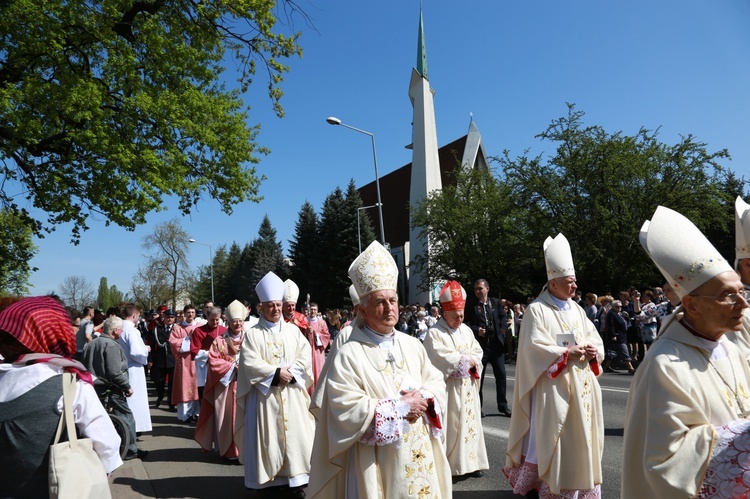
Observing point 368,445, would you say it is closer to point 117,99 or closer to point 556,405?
point 556,405

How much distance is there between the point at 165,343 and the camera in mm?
14195

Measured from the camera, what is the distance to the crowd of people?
8.73ft

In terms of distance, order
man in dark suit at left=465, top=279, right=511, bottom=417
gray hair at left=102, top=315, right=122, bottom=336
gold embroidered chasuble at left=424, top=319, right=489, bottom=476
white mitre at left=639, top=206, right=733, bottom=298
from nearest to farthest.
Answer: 1. white mitre at left=639, top=206, right=733, bottom=298
2. gold embroidered chasuble at left=424, top=319, right=489, bottom=476
3. gray hair at left=102, top=315, right=122, bottom=336
4. man in dark suit at left=465, top=279, right=511, bottom=417

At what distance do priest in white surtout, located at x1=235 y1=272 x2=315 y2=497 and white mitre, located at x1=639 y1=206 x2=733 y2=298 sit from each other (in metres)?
4.19

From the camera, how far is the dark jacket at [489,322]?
10.1 meters

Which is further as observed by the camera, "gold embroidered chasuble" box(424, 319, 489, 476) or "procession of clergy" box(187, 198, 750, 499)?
"gold embroidered chasuble" box(424, 319, 489, 476)

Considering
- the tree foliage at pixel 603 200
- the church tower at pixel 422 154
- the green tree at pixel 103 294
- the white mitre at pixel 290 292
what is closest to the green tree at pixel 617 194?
the tree foliage at pixel 603 200

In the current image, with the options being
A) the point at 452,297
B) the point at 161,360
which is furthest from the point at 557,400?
the point at 161,360

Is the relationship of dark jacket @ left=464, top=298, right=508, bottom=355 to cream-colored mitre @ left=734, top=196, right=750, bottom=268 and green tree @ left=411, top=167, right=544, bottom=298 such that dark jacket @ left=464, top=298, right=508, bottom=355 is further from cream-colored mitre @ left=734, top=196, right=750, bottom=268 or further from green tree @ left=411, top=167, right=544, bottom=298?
green tree @ left=411, top=167, right=544, bottom=298

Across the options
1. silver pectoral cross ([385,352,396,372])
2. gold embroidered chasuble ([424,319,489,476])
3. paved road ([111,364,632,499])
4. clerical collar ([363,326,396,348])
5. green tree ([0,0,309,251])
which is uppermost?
green tree ([0,0,309,251])

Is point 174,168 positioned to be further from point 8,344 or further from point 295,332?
point 8,344

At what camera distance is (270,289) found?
22.3 feet

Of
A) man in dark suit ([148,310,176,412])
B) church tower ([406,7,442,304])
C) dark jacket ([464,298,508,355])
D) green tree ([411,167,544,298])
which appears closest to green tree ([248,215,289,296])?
church tower ([406,7,442,304])

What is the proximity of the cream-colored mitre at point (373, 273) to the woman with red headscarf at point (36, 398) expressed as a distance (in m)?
1.87
